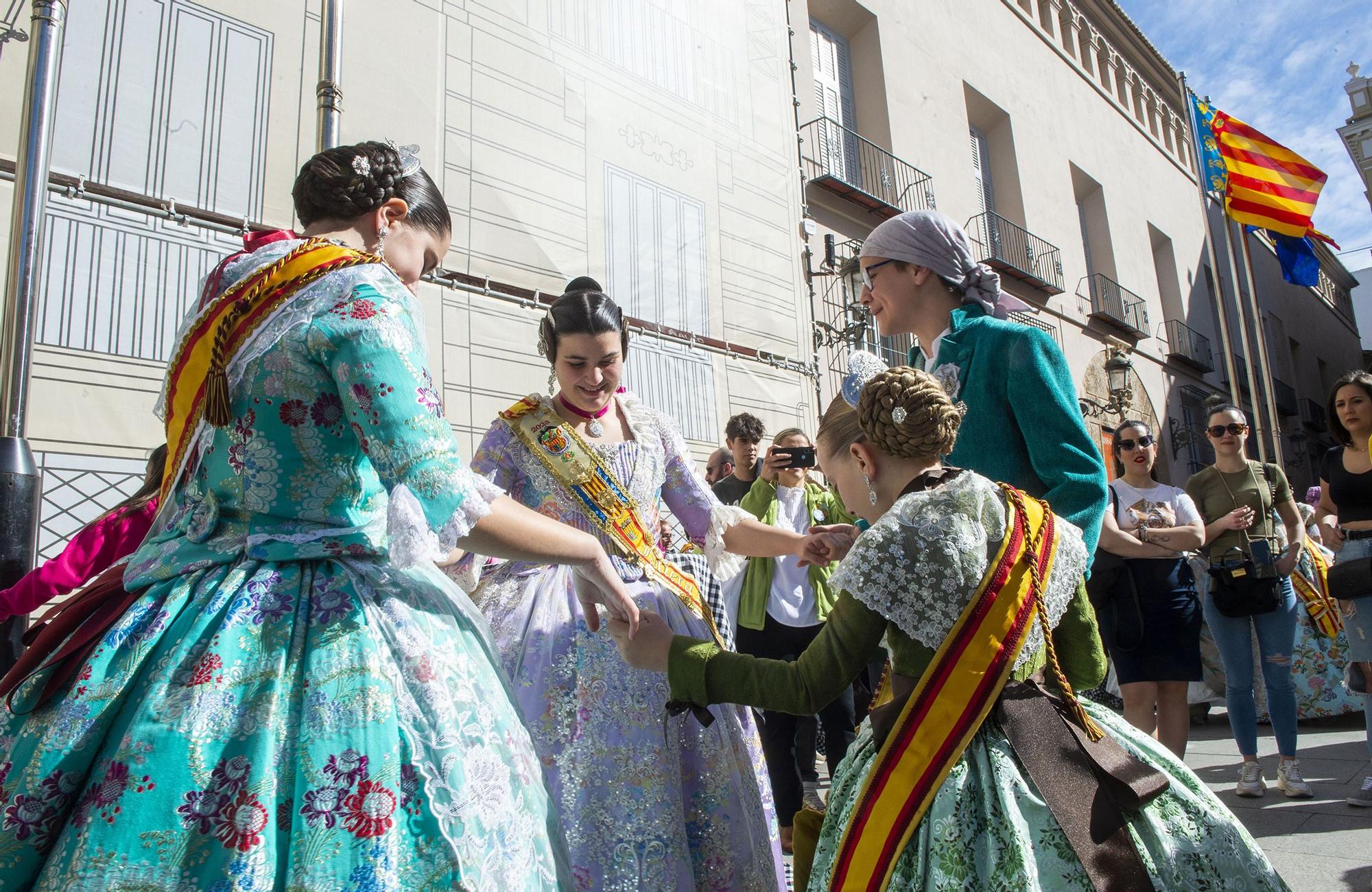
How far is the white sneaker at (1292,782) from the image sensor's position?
3.83 meters

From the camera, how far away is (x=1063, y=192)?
15109 millimetres

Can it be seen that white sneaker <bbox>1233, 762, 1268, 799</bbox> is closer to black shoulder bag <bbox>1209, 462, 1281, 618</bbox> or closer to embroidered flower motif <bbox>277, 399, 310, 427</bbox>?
black shoulder bag <bbox>1209, 462, 1281, 618</bbox>

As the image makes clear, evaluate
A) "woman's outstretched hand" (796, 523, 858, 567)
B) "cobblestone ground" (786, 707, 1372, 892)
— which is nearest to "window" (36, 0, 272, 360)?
"woman's outstretched hand" (796, 523, 858, 567)

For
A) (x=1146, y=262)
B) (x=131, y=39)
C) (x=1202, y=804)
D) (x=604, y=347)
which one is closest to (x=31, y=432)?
(x=131, y=39)

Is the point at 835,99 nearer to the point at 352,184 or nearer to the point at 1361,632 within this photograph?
the point at 1361,632

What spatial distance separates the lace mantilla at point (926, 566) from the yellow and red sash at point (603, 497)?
0.85 m

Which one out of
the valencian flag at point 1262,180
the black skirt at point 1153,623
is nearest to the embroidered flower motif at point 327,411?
the black skirt at point 1153,623

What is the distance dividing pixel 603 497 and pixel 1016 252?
12793 mm

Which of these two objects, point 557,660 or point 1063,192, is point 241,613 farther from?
point 1063,192

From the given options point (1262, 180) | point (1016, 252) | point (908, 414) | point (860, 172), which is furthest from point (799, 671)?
point (1016, 252)

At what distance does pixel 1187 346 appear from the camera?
711 inches

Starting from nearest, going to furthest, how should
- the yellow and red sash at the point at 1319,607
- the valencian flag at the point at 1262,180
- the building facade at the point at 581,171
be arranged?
the building facade at the point at 581,171, the yellow and red sash at the point at 1319,607, the valencian flag at the point at 1262,180

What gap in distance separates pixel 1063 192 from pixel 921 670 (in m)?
15.5

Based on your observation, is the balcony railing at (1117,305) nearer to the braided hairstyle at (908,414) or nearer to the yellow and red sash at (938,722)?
the braided hairstyle at (908,414)
